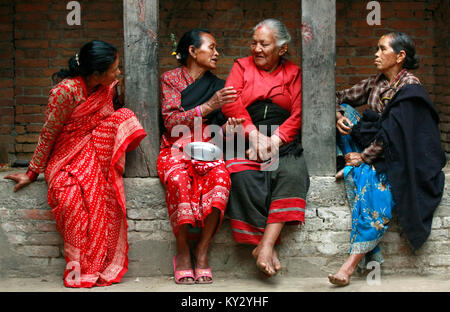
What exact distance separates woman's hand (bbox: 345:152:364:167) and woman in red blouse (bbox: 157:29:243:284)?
34.5 inches

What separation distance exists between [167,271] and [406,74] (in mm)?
2255

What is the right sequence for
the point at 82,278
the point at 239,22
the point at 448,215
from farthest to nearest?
the point at 239,22 → the point at 448,215 → the point at 82,278

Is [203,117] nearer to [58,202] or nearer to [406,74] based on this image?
[58,202]

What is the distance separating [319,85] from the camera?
4105 mm

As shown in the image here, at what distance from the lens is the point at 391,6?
5953 millimetres

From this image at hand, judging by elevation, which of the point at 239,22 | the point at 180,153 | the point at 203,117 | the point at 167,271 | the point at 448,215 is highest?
the point at 239,22

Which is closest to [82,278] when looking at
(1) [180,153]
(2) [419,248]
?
(1) [180,153]

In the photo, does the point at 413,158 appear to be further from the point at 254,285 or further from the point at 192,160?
the point at 192,160

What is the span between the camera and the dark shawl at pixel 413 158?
3904mm

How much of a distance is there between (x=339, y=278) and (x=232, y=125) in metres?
1.28

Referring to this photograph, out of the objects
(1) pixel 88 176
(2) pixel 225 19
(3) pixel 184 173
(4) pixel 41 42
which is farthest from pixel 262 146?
(4) pixel 41 42

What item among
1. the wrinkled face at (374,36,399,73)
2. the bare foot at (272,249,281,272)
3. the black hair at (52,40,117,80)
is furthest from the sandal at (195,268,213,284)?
the wrinkled face at (374,36,399,73)

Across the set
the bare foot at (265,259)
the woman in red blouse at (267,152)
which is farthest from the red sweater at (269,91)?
the bare foot at (265,259)

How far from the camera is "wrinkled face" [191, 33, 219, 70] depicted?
434 centimetres
